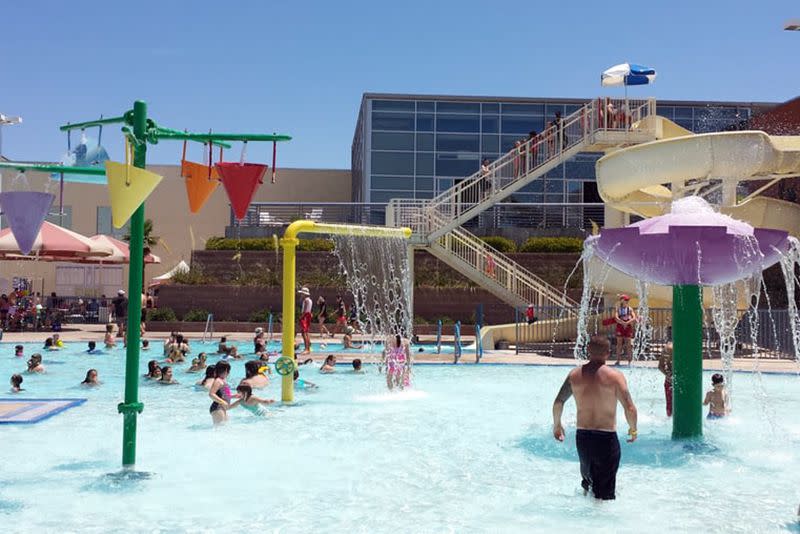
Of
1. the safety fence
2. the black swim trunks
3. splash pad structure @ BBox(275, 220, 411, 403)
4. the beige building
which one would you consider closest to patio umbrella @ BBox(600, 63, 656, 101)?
the safety fence

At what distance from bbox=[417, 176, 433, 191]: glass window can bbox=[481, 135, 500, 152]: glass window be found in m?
2.80

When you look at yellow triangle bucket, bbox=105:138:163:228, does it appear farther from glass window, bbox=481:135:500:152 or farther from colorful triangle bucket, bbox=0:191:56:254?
glass window, bbox=481:135:500:152

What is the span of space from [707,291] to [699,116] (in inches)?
774

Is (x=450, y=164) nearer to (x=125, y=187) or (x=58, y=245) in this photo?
(x=58, y=245)

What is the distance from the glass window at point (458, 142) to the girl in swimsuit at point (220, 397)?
26.6 meters

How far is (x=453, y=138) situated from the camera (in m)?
36.4

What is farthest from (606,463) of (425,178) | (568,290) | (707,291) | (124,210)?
(425,178)

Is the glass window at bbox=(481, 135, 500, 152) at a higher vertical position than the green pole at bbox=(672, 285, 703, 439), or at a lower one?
higher

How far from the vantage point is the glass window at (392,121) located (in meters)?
36.1

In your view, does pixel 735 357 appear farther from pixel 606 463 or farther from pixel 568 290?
pixel 606 463

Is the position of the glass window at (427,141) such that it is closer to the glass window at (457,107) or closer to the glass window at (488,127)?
the glass window at (457,107)

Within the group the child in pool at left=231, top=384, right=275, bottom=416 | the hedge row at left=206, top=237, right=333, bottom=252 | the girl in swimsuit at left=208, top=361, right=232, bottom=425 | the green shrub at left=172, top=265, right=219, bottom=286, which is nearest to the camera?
the girl in swimsuit at left=208, top=361, right=232, bottom=425

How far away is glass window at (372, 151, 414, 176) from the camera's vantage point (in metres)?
35.9

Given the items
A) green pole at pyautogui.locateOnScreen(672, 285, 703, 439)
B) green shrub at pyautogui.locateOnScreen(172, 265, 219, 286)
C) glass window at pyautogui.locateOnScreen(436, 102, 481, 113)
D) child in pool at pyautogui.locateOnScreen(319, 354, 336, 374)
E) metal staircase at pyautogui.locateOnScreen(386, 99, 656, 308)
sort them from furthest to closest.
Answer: glass window at pyautogui.locateOnScreen(436, 102, 481, 113) < green shrub at pyautogui.locateOnScreen(172, 265, 219, 286) < metal staircase at pyautogui.locateOnScreen(386, 99, 656, 308) < child in pool at pyautogui.locateOnScreen(319, 354, 336, 374) < green pole at pyautogui.locateOnScreen(672, 285, 703, 439)
